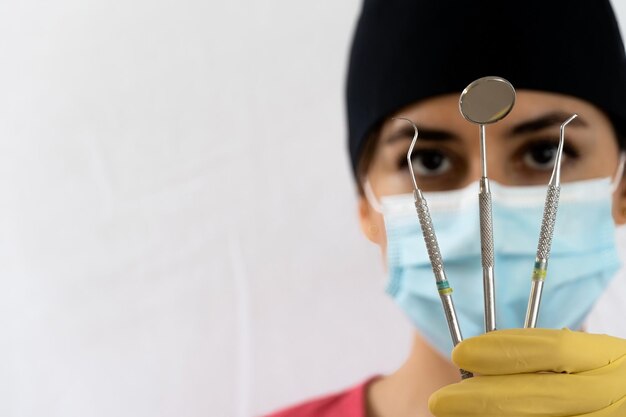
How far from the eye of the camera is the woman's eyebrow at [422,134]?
0.84 meters

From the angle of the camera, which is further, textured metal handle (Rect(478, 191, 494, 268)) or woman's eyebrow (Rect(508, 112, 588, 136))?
woman's eyebrow (Rect(508, 112, 588, 136))

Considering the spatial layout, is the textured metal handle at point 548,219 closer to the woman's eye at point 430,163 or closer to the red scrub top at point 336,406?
the woman's eye at point 430,163

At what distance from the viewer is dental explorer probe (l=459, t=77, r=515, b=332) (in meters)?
0.62

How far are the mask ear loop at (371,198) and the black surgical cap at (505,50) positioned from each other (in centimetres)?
11

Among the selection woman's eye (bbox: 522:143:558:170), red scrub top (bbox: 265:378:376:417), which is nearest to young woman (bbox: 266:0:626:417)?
woman's eye (bbox: 522:143:558:170)

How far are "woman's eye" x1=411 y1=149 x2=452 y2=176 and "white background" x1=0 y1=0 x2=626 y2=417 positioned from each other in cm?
13

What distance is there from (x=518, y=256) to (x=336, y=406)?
30 centimetres

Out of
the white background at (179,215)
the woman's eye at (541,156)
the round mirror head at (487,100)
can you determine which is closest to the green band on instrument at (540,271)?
the round mirror head at (487,100)

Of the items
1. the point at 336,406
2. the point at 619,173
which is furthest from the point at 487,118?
the point at 336,406

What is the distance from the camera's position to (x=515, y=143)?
32.8 inches

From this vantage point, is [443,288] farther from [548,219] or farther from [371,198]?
[371,198]

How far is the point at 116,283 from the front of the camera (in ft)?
3.16

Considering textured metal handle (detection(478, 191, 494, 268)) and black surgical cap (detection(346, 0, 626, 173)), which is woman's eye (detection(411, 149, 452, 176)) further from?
textured metal handle (detection(478, 191, 494, 268))

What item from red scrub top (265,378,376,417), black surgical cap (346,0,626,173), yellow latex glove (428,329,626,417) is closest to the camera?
yellow latex glove (428,329,626,417)
